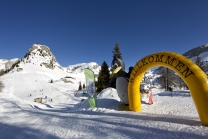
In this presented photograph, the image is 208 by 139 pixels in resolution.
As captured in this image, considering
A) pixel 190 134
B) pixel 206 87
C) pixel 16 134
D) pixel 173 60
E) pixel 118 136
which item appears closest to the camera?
pixel 190 134

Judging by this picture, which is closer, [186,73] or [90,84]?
[186,73]

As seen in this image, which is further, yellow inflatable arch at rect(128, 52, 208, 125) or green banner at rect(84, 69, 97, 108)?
green banner at rect(84, 69, 97, 108)

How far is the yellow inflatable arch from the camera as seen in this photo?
5117 millimetres

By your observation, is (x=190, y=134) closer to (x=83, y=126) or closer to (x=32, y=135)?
(x=83, y=126)

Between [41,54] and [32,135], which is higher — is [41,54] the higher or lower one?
the higher one

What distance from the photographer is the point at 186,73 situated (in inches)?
224

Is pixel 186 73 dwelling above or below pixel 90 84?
above

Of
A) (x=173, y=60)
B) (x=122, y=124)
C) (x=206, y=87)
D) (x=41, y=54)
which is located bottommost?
(x=122, y=124)

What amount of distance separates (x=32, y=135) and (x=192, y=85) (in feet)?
21.7

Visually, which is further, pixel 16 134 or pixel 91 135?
pixel 16 134

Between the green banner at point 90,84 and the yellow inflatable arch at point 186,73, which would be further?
the green banner at point 90,84

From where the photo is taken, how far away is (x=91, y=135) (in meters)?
5.14

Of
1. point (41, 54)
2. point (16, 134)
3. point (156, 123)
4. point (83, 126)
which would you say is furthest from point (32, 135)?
point (41, 54)

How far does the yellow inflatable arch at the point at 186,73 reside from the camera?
5117 mm
